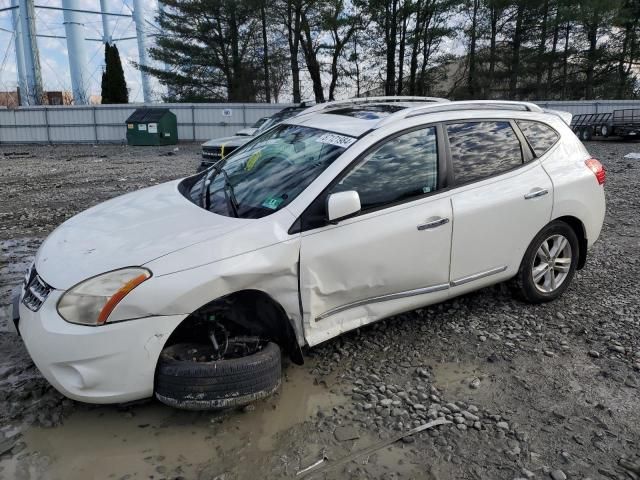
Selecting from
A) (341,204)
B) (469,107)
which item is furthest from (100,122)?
(341,204)

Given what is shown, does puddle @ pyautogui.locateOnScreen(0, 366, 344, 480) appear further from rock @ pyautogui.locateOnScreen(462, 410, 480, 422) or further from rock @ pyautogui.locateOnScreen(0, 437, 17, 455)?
rock @ pyautogui.locateOnScreen(462, 410, 480, 422)

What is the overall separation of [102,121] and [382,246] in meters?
25.5

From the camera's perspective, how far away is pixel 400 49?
3312 centimetres

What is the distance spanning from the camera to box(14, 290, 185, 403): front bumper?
2.57 metres

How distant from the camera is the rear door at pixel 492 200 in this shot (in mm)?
3719

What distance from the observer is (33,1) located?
34.1 m

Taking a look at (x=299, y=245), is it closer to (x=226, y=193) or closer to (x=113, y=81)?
(x=226, y=193)

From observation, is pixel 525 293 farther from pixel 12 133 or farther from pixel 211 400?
pixel 12 133

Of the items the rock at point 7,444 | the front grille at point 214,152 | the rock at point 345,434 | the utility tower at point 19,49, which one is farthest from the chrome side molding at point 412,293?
the utility tower at point 19,49

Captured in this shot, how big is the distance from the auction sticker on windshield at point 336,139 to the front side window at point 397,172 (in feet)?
0.58

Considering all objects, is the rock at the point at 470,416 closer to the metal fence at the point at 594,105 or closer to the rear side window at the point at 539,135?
the rear side window at the point at 539,135

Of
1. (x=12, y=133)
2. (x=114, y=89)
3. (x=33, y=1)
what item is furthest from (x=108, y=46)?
(x=12, y=133)

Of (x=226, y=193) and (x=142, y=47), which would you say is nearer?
(x=226, y=193)

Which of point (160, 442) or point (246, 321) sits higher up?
point (246, 321)
